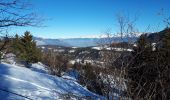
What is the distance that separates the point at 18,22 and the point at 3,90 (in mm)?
2592

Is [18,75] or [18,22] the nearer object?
[18,22]

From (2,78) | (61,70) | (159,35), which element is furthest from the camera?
(61,70)

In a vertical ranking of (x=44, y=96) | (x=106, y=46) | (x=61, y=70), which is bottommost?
(x=61, y=70)

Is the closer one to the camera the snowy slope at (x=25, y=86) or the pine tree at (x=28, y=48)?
the snowy slope at (x=25, y=86)

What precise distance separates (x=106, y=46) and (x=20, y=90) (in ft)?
14.6

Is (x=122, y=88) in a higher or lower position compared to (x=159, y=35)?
lower

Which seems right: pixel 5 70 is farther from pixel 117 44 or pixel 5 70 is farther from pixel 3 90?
pixel 117 44

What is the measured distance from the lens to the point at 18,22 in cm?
1052

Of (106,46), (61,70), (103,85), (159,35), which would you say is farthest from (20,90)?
(61,70)

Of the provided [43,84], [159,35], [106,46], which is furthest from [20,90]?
[159,35]

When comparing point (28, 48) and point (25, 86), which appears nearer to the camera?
point (25, 86)

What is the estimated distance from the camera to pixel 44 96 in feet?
31.5

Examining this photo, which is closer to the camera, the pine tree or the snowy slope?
the snowy slope

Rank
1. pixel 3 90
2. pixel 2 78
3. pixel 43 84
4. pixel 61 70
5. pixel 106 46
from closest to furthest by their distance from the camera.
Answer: pixel 3 90 → pixel 2 78 → pixel 43 84 → pixel 106 46 → pixel 61 70
